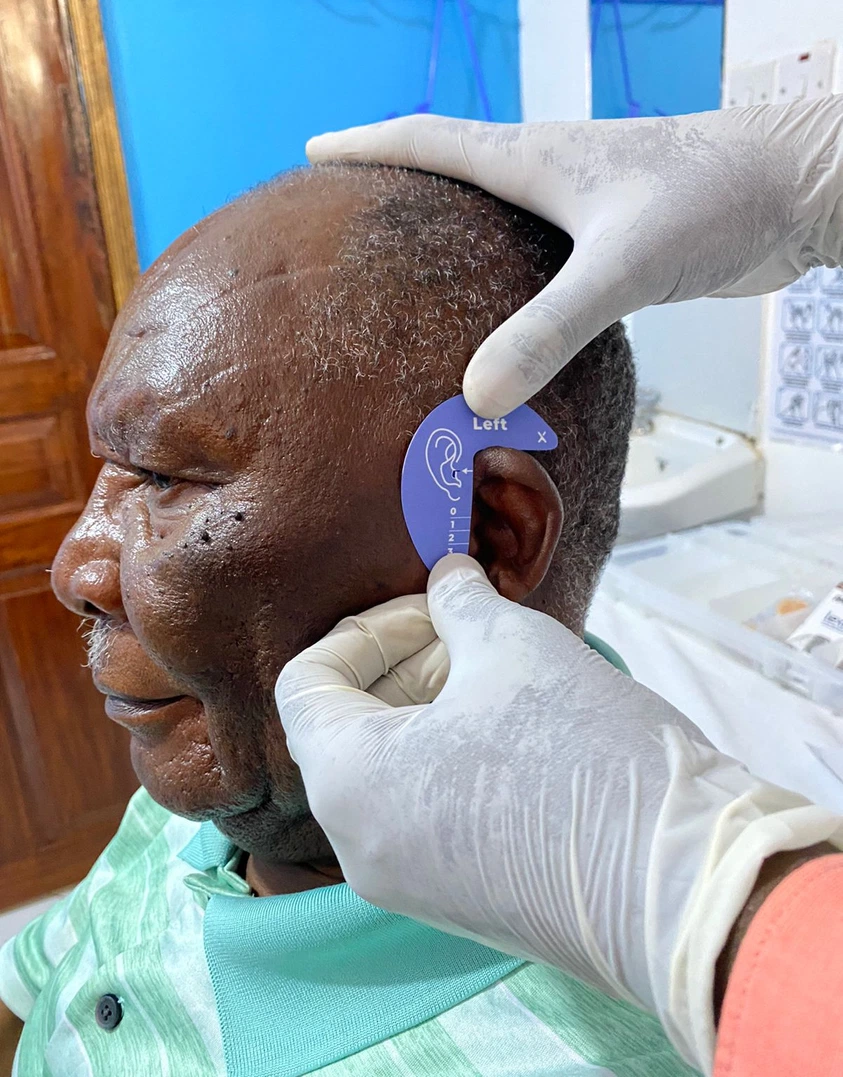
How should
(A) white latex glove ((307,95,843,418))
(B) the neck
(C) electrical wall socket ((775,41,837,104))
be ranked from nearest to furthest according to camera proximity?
1. (A) white latex glove ((307,95,843,418))
2. (B) the neck
3. (C) electrical wall socket ((775,41,837,104))

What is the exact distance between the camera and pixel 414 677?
2.24 ft

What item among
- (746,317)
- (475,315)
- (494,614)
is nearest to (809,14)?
(746,317)

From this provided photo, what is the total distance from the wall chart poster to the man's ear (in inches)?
40.2

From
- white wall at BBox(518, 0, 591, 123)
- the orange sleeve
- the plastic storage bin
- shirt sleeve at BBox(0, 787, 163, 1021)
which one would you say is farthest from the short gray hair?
white wall at BBox(518, 0, 591, 123)

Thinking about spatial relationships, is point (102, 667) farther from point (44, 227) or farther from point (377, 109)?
point (377, 109)

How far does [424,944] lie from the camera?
724 millimetres

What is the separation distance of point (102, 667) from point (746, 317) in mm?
1462

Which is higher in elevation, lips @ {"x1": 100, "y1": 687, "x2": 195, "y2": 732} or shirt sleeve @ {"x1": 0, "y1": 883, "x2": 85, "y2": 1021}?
lips @ {"x1": 100, "y1": 687, "x2": 195, "y2": 732}

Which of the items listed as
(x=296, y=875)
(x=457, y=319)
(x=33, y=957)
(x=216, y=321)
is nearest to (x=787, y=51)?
(x=457, y=319)

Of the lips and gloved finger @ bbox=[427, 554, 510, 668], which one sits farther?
the lips

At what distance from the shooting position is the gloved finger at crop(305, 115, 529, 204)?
2.51 ft

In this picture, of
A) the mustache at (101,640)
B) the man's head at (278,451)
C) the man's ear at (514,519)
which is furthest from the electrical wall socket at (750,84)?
the mustache at (101,640)

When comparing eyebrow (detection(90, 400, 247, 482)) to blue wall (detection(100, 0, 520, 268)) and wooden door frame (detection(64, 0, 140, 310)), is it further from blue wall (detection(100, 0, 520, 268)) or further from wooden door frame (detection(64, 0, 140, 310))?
blue wall (detection(100, 0, 520, 268))

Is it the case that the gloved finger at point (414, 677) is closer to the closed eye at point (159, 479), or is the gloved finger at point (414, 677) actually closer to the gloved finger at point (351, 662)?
the gloved finger at point (351, 662)
